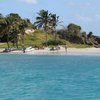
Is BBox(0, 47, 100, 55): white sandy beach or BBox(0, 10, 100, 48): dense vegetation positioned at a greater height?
BBox(0, 10, 100, 48): dense vegetation

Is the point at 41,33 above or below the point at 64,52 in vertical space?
above

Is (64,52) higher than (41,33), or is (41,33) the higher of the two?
(41,33)

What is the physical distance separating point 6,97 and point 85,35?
5146 inches

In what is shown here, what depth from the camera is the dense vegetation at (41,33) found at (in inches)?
4803

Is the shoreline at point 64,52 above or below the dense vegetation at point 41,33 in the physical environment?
below

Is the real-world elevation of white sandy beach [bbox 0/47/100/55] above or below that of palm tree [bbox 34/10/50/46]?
below

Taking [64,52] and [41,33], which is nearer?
[64,52]

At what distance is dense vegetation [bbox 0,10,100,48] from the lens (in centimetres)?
12200

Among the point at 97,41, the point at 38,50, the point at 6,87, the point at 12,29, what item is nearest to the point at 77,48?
the point at 38,50

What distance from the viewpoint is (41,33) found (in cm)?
15075

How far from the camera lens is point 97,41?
159 m

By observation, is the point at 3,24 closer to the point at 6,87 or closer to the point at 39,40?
the point at 39,40

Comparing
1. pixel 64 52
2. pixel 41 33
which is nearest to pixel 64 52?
pixel 64 52

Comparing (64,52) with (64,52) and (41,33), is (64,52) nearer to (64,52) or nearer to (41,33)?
(64,52)
